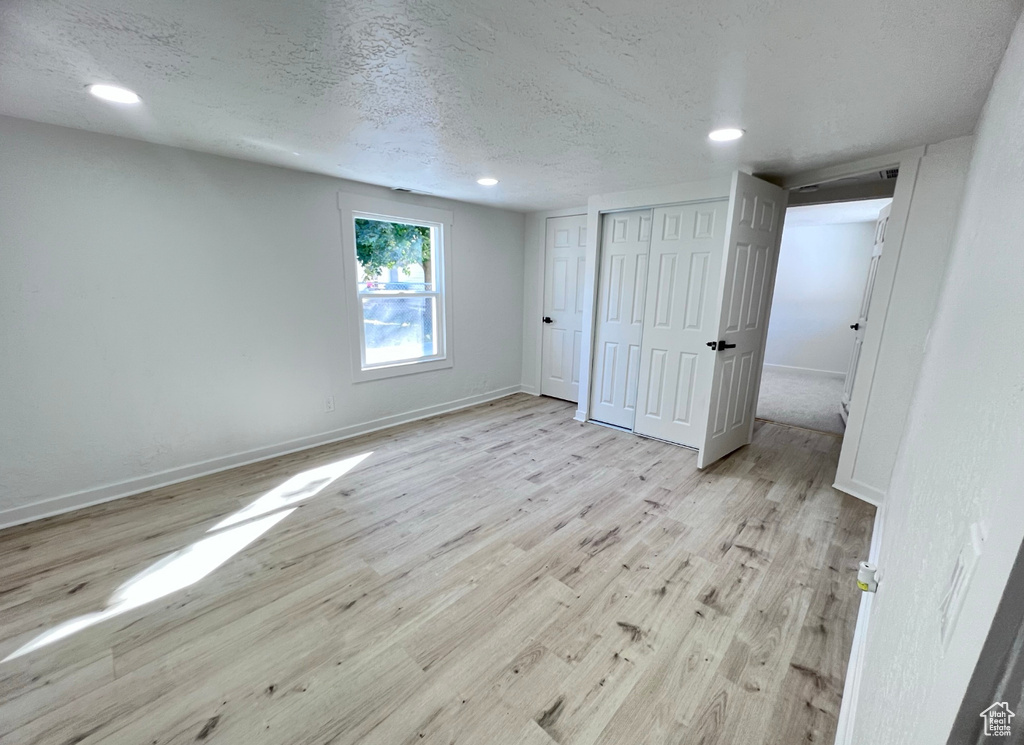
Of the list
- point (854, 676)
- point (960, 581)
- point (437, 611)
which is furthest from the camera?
point (437, 611)

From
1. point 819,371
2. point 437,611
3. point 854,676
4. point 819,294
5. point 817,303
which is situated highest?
point 819,294

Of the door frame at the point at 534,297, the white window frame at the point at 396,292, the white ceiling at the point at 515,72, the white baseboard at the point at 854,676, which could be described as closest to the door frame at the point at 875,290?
the white ceiling at the point at 515,72

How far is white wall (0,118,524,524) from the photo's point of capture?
7.31 feet

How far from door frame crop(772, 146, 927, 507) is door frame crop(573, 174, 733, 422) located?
67cm

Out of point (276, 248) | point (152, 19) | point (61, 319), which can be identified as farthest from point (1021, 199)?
point (61, 319)

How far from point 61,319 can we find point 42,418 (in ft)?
1.89

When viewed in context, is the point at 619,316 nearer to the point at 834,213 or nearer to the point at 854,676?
the point at 854,676

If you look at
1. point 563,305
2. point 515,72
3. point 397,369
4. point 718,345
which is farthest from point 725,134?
point 397,369

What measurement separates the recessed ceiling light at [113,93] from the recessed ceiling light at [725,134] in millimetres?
2692

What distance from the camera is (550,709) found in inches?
54.1

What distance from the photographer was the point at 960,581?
0.47 meters

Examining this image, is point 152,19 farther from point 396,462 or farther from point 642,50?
point 396,462

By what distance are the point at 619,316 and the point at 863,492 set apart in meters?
2.20

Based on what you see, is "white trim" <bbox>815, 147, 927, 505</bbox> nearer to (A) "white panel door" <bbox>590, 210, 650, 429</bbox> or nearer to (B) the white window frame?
(A) "white panel door" <bbox>590, 210, 650, 429</bbox>
